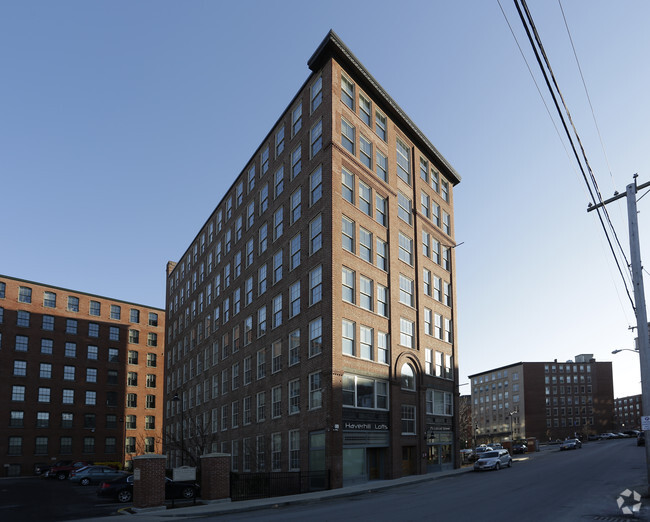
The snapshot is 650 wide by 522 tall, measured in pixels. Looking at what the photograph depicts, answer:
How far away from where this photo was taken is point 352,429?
3475 centimetres

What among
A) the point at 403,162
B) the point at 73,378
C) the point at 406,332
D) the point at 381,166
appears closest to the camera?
the point at 406,332

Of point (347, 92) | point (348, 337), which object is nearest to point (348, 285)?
point (348, 337)

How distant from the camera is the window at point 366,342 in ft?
122

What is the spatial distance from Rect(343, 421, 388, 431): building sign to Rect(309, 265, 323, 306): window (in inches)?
305

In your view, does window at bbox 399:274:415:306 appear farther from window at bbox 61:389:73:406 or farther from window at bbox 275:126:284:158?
window at bbox 61:389:73:406

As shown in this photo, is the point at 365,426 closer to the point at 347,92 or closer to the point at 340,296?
the point at 340,296

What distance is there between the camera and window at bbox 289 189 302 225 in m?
42.4

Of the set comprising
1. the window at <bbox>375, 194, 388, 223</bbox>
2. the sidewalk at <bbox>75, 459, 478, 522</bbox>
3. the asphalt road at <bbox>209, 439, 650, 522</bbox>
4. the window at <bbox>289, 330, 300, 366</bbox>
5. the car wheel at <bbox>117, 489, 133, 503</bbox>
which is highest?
the window at <bbox>375, 194, 388, 223</bbox>

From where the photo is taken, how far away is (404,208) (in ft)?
149

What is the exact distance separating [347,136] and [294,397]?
702 inches

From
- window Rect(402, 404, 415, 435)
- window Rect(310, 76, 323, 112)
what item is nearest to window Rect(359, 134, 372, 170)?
window Rect(310, 76, 323, 112)

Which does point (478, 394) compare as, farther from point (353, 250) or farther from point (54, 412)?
point (353, 250)

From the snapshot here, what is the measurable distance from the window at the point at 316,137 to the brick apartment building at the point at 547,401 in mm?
123450

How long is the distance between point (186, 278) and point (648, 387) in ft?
205
